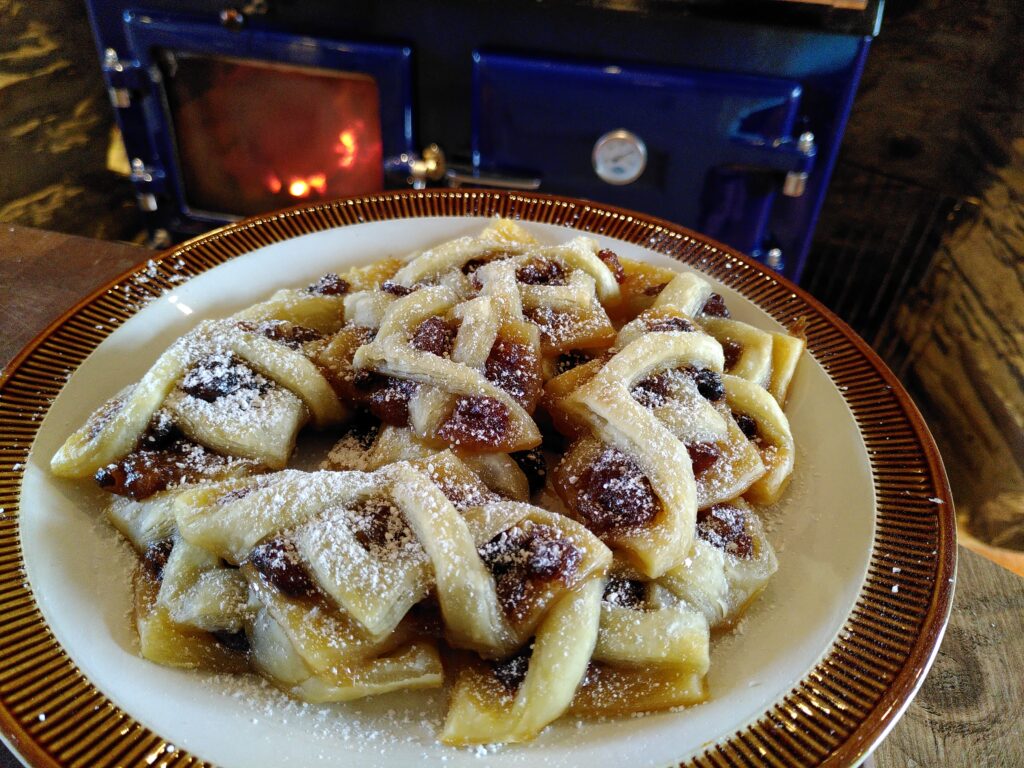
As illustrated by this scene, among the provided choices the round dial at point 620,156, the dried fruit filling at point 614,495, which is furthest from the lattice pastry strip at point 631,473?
the round dial at point 620,156

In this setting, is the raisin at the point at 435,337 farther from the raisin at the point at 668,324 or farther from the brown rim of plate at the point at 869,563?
the brown rim of plate at the point at 869,563

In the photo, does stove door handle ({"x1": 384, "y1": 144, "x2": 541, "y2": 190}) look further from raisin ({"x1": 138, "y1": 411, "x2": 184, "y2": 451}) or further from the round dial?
raisin ({"x1": 138, "y1": 411, "x2": 184, "y2": 451})

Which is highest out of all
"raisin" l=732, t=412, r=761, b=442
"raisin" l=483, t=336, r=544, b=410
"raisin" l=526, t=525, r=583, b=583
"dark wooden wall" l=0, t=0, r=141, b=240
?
"raisin" l=483, t=336, r=544, b=410

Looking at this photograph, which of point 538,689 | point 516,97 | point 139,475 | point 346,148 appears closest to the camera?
point 538,689

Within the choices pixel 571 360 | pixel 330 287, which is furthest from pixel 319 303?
pixel 571 360

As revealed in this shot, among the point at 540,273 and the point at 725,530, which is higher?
the point at 540,273

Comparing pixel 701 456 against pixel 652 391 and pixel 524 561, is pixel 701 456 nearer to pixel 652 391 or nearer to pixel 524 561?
pixel 652 391

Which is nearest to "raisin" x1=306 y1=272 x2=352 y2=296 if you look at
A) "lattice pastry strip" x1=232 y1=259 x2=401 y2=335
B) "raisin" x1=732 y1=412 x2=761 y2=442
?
"lattice pastry strip" x1=232 y1=259 x2=401 y2=335
